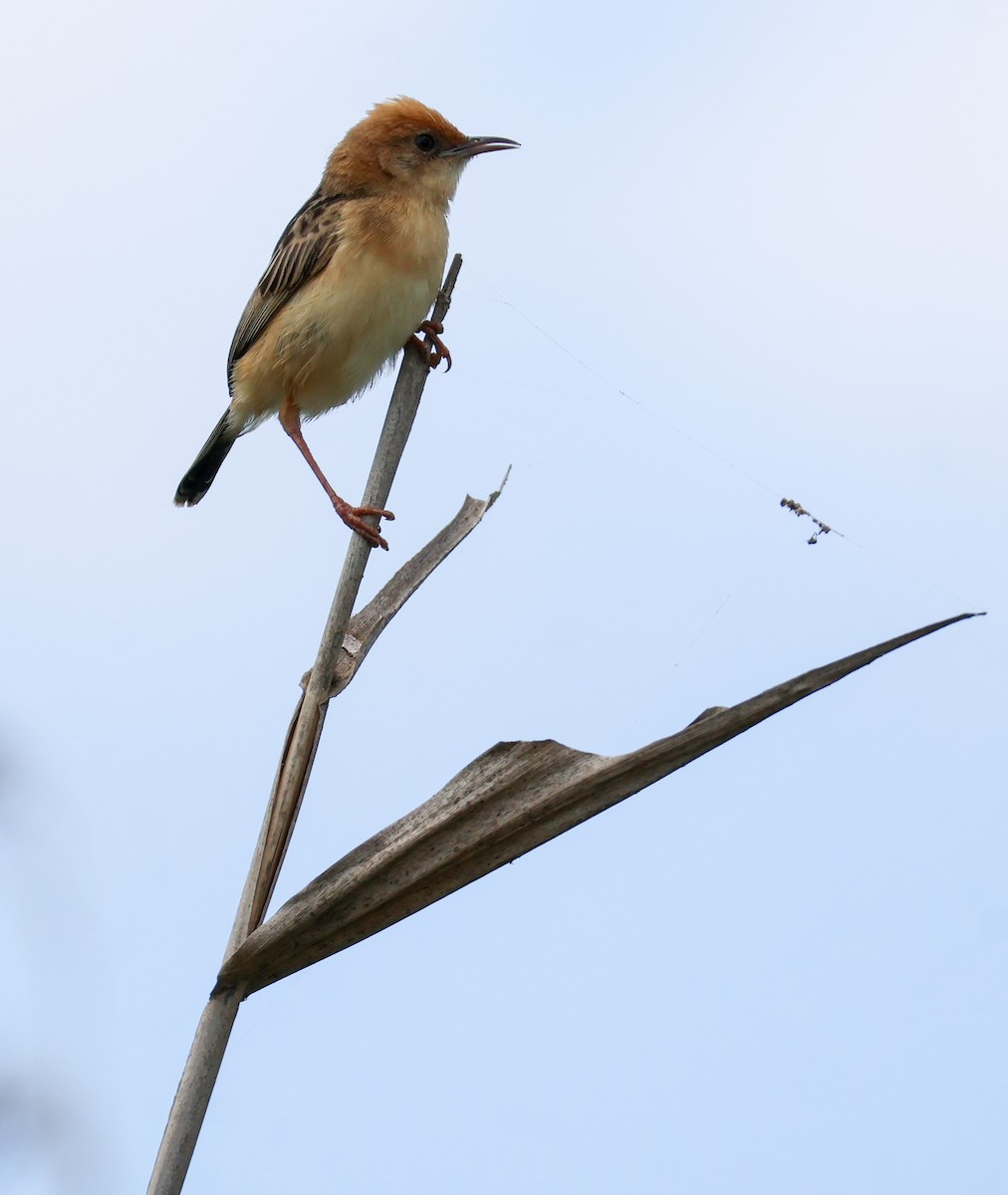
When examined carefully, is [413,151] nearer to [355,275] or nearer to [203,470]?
[355,275]

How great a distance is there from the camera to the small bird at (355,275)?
13.2ft

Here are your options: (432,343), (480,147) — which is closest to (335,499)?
(432,343)

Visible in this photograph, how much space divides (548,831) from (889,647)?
682mm

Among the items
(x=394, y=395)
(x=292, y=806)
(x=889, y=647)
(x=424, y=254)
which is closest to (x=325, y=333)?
(x=424, y=254)

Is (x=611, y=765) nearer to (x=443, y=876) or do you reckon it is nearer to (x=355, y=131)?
(x=443, y=876)

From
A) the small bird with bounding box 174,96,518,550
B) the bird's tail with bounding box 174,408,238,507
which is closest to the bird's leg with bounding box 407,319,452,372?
the small bird with bounding box 174,96,518,550

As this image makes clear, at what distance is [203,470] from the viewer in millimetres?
5031

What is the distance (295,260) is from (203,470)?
1.02m

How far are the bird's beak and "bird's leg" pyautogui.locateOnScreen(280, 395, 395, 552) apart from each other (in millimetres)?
949

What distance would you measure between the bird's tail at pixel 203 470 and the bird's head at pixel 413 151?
1042 mm

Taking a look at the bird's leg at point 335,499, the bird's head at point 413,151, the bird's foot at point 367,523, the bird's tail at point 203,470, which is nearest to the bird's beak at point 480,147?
the bird's head at point 413,151

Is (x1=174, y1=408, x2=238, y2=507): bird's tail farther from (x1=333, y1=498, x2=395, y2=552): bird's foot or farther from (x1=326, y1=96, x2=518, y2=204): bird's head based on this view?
(x1=333, y1=498, x2=395, y2=552): bird's foot

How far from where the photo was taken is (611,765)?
2.37 metres

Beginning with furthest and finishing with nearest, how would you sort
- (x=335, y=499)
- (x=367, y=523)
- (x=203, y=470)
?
(x=203, y=470) → (x=335, y=499) → (x=367, y=523)
